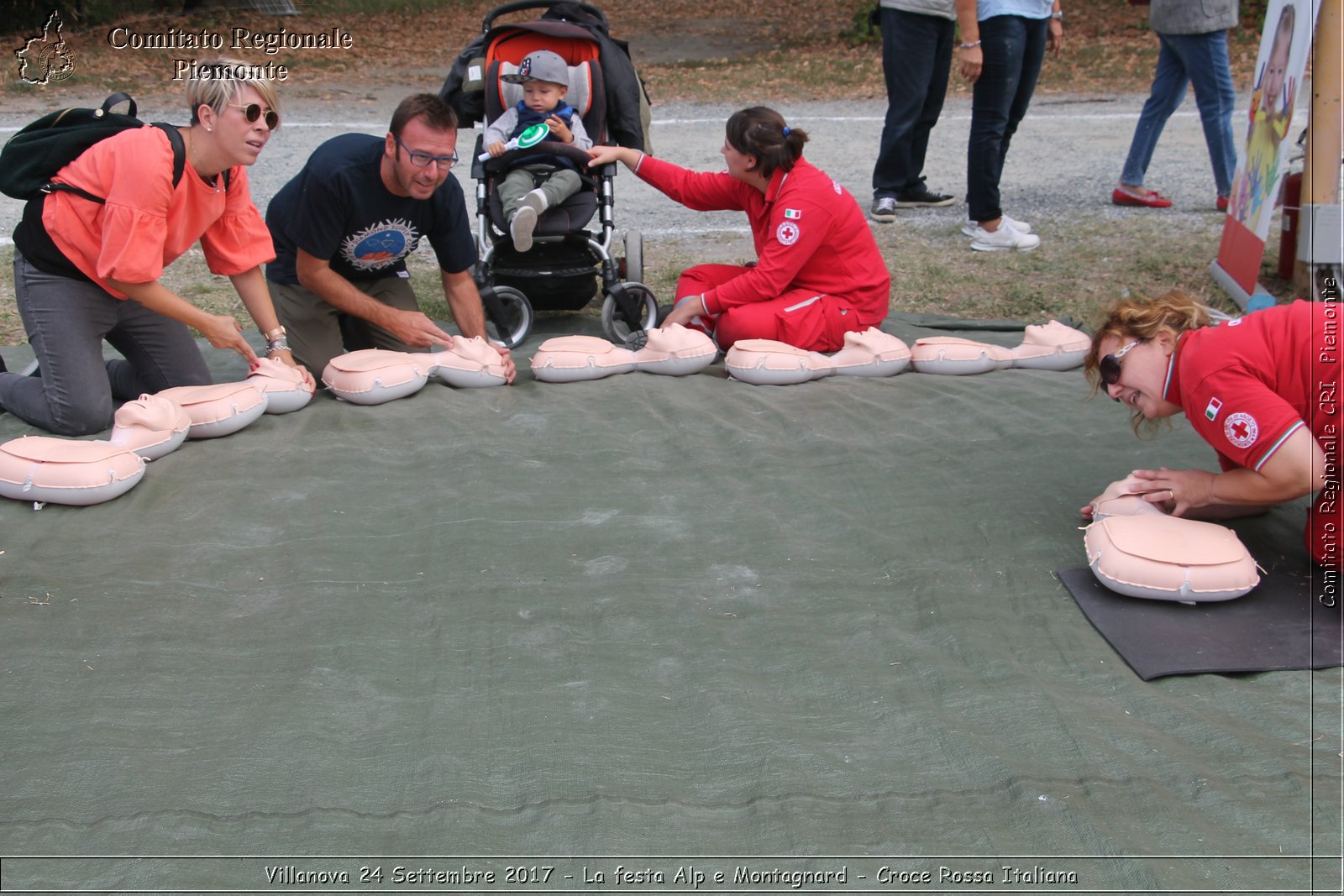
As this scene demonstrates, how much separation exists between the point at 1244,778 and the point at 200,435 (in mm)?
2475

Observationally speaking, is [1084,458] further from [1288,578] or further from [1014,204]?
[1014,204]

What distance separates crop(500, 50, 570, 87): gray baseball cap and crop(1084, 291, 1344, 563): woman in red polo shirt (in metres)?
2.53

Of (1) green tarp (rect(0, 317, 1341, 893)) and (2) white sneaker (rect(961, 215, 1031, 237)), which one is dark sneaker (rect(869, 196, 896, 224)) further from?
(1) green tarp (rect(0, 317, 1341, 893))

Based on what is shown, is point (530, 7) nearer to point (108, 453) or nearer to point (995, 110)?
point (995, 110)

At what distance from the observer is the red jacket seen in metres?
3.51

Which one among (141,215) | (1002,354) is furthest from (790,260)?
(141,215)

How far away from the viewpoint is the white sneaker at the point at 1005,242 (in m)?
5.14

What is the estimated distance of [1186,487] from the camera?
2311 mm

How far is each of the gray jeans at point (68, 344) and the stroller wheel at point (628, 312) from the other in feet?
4.86

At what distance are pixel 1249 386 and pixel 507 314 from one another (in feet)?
8.44

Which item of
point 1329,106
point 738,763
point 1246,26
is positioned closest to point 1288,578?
point 738,763

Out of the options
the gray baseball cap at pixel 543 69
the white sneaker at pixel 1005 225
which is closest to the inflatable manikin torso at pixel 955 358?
the gray baseball cap at pixel 543 69

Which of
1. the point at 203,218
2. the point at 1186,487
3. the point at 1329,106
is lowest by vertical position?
the point at 1186,487

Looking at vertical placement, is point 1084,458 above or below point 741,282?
below
